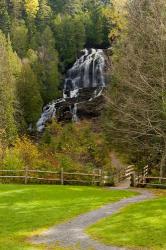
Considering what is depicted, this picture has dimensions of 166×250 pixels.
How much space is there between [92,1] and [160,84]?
2907 inches

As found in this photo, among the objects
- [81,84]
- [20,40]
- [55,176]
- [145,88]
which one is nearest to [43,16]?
[20,40]

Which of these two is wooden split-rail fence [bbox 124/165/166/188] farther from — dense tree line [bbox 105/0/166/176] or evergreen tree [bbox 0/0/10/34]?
evergreen tree [bbox 0/0/10/34]

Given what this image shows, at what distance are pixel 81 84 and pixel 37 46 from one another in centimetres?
1681

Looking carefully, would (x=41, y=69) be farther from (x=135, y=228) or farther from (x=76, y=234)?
(x=76, y=234)

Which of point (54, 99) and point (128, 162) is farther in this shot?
point (54, 99)

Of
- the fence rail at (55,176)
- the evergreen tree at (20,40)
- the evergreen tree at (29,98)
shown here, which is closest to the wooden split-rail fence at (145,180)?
the fence rail at (55,176)

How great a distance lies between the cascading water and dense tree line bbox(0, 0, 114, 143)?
1.76 metres

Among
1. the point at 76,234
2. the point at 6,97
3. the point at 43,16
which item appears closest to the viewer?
the point at 76,234

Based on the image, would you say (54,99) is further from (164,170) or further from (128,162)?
(164,170)

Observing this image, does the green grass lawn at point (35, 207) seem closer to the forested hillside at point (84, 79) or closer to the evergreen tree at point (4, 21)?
the forested hillside at point (84, 79)

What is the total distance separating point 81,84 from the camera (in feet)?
235

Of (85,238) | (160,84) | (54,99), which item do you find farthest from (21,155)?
(54,99)

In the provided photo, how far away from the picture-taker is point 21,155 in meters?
36.2

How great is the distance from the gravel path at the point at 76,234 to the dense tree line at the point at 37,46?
3015 cm
